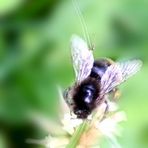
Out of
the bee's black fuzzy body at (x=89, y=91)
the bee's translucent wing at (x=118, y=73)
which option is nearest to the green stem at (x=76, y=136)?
the bee's black fuzzy body at (x=89, y=91)

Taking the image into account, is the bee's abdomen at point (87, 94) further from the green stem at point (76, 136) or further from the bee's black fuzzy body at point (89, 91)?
the green stem at point (76, 136)

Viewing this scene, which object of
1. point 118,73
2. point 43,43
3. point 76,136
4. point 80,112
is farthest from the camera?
point 43,43

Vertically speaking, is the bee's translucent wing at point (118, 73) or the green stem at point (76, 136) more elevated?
the bee's translucent wing at point (118, 73)

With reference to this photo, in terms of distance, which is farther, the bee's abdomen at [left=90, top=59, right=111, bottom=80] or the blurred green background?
the blurred green background

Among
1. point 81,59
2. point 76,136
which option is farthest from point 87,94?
point 76,136

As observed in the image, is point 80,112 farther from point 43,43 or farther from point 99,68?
point 43,43

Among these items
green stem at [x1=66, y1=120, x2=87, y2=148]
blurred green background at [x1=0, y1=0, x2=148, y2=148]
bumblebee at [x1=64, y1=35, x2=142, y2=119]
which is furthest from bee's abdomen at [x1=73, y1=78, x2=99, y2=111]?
blurred green background at [x1=0, y1=0, x2=148, y2=148]

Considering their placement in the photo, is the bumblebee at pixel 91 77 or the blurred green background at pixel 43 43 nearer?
the bumblebee at pixel 91 77

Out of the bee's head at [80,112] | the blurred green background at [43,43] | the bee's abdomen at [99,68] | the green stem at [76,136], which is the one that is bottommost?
the green stem at [76,136]

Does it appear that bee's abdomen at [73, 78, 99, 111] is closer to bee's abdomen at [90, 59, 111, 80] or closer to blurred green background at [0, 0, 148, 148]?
bee's abdomen at [90, 59, 111, 80]
